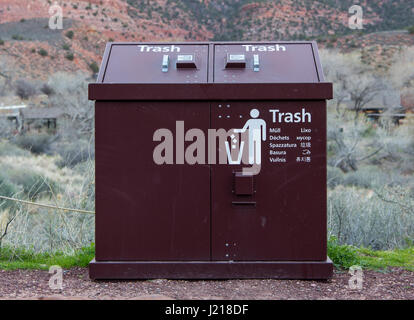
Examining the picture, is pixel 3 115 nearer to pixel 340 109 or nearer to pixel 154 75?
pixel 340 109

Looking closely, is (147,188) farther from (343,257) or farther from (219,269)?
(343,257)

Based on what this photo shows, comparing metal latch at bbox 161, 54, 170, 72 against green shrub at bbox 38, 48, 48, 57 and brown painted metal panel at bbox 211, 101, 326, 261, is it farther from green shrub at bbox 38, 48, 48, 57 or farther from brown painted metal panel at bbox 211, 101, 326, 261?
green shrub at bbox 38, 48, 48, 57

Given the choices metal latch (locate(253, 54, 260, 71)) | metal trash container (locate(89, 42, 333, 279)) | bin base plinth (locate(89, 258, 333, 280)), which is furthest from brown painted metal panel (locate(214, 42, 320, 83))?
bin base plinth (locate(89, 258, 333, 280))

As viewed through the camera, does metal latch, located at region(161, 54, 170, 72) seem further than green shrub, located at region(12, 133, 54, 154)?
No

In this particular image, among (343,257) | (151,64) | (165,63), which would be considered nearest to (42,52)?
(151,64)

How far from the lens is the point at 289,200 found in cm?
474

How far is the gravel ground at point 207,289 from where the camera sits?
4.38 m

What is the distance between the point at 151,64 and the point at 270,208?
1.79 metres

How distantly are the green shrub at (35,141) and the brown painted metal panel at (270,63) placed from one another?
21707 mm

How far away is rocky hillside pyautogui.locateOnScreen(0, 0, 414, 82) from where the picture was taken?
46406 millimetres

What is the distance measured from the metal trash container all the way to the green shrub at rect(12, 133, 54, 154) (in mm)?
21683

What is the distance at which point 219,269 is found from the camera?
185 inches

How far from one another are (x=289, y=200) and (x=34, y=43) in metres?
47.6
